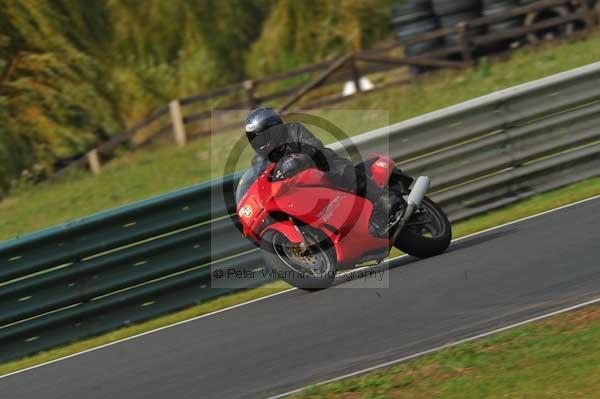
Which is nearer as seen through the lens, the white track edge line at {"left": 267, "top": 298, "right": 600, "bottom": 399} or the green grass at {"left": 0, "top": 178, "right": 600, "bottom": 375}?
the white track edge line at {"left": 267, "top": 298, "right": 600, "bottom": 399}

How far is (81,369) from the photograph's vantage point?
7781 millimetres

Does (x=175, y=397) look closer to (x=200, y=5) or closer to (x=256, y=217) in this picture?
(x=256, y=217)

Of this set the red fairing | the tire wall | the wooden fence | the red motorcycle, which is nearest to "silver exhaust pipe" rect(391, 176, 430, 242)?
the red motorcycle

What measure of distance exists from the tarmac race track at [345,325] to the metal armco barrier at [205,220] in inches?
33.3

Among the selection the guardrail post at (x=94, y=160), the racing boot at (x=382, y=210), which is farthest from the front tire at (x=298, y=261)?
the guardrail post at (x=94, y=160)

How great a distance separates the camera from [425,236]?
8.73 meters

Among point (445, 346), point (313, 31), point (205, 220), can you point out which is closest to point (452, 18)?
point (313, 31)

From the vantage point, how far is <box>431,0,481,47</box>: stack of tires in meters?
19.8

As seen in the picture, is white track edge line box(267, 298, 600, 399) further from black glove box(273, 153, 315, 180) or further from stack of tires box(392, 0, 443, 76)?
stack of tires box(392, 0, 443, 76)

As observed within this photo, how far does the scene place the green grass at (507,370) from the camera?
5363 millimetres

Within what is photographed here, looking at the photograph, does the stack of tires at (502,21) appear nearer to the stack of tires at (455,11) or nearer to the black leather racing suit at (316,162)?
the stack of tires at (455,11)

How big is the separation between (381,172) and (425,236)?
715 mm

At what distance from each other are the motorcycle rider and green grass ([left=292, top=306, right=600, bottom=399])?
90.1 inches

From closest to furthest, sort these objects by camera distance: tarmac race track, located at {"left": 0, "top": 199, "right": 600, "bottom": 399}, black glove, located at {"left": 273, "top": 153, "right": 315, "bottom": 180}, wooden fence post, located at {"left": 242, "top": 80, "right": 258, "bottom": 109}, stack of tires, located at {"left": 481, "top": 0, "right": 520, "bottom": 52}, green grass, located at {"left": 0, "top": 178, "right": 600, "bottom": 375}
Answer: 1. tarmac race track, located at {"left": 0, "top": 199, "right": 600, "bottom": 399}
2. black glove, located at {"left": 273, "top": 153, "right": 315, "bottom": 180}
3. green grass, located at {"left": 0, "top": 178, "right": 600, "bottom": 375}
4. stack of tires, located at {"left": 481, "top": 0, "right": 520, "bottom": 52}
5. wooden fence post, located at {"left": 242, "top": 80, "right": 258, "bottom": 109}
